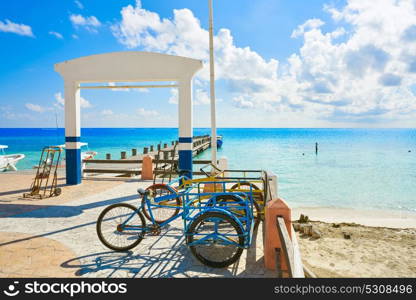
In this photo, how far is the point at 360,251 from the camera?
23.6 ft

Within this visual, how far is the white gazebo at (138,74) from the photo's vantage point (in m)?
9.25

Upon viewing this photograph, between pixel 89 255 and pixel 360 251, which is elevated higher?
pixel 89 255

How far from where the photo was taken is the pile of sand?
6102 mm

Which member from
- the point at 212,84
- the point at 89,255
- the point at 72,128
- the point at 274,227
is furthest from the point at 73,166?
the point at 274,227

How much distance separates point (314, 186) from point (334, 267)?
1453 centimetres

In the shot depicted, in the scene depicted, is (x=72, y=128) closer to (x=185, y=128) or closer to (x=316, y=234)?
(x=185, y=128)

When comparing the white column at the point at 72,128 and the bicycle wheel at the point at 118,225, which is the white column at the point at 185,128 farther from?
the bicycle wheel at the point at 118,225

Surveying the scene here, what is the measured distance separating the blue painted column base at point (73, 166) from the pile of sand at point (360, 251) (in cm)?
794

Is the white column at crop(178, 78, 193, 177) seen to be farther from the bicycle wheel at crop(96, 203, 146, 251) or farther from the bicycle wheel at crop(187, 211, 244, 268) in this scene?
the bicycle wheel at crop(187, 211, 244, 268)

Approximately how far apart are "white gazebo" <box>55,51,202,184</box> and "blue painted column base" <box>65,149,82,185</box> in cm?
72

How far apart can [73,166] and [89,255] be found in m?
6.77

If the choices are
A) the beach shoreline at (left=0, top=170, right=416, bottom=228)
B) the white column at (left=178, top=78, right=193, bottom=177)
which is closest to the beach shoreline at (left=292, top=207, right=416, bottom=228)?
the beach shoreline at (left=0, top=170, right=416, bottom=228)

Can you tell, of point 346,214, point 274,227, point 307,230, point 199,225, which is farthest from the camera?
point 346,214

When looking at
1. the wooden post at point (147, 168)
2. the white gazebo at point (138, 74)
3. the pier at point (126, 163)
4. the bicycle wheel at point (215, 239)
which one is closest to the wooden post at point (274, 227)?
the bicycle wheel at point (215, 239)
